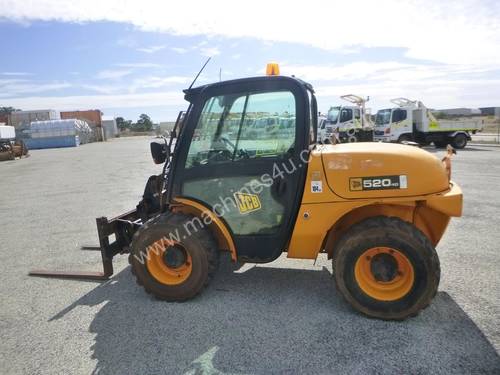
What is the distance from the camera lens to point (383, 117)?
20625 mm

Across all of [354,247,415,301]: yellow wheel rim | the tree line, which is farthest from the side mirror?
the tree line

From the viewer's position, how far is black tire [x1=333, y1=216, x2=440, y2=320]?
312cm

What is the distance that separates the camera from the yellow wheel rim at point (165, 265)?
368 centimetres

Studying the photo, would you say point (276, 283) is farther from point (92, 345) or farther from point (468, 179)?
point (468, 179)

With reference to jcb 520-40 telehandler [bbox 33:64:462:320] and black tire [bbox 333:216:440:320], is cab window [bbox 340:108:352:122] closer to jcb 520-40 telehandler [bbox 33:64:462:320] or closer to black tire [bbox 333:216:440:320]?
jcb 520-40 telehandler [bbox 33:64:462:320]

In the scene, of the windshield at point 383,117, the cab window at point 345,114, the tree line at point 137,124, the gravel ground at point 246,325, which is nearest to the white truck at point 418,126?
the windshield at point 383,117

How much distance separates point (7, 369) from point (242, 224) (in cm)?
215

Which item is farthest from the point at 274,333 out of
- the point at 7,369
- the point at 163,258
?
the point at 7,369

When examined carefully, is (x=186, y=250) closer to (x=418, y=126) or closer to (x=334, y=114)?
(x=334, y=114)

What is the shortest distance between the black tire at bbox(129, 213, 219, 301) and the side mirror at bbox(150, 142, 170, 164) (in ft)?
1.83

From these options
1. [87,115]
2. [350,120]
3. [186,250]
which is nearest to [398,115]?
[350,120]

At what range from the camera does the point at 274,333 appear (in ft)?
10.3

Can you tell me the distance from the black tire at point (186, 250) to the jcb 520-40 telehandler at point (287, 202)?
0.4 inches

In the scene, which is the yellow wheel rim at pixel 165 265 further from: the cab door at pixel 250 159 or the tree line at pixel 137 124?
the tree line at pixel 137 124
